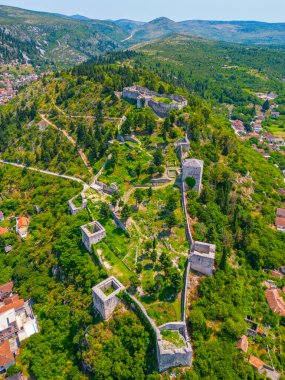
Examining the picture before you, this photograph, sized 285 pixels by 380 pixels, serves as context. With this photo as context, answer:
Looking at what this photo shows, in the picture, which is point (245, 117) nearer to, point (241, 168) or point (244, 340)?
point (241, 168)

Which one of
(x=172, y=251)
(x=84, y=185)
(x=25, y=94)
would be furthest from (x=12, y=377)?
(x=25, y=94)

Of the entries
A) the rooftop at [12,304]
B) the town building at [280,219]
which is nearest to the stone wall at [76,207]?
the rooftop at [12,304]

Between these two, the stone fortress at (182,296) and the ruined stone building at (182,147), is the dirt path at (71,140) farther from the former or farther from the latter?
the stone fortress at (182,296)

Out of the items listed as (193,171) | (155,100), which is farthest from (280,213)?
(155,100)

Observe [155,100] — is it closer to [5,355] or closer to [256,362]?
[256,362]

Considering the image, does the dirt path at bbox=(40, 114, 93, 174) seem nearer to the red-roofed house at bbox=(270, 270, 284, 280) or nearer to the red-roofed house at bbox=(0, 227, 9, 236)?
the red-roofed house at bbox=(0, 227, 9, 236)
